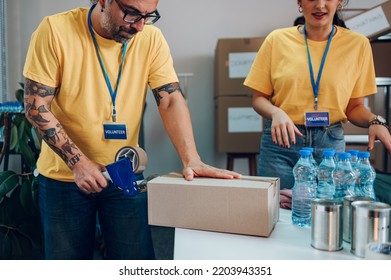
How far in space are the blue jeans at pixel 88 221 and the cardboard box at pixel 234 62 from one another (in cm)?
157

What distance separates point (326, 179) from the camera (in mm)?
1000

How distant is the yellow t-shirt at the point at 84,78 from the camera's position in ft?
3.37

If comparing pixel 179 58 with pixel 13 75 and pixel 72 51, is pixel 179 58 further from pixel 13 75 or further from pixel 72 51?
pixel 72 51

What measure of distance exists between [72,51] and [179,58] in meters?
1.91

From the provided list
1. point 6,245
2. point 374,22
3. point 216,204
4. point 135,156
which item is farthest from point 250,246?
point 374,22

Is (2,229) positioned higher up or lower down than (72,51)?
lower down

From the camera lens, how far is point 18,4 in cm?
282

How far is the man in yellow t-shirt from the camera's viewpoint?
3.34 ft

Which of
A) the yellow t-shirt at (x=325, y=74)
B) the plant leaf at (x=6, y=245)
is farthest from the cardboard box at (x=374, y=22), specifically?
the plant leaf at (x=6, y=245)

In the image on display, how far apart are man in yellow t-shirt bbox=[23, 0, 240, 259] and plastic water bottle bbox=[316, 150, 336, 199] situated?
241 millimetres

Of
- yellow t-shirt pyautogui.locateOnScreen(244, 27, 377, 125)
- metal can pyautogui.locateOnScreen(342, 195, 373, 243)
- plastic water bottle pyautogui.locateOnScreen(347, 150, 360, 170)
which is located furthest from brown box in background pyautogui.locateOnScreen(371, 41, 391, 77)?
metal can pyautogui.locateOnScreen(342, 195, 373, 243)

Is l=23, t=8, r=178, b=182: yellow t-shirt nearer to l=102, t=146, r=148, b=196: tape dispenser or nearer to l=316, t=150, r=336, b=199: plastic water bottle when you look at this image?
l=102, t=146, r=148, b=196: tape dispenser

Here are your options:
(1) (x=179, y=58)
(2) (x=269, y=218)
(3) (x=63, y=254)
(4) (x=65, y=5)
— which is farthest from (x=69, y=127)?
(4) (x=65, y=5)

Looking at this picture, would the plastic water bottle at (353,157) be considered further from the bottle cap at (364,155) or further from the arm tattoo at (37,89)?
the arm tattoo at (37,89)
